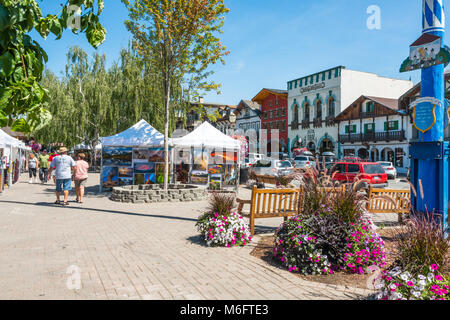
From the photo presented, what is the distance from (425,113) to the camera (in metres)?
6.23

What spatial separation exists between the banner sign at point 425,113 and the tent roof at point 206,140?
391 inches

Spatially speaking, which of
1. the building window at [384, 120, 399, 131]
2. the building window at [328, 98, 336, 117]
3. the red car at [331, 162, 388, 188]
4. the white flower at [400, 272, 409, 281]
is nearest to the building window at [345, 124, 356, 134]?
the building window at [328, 98, 336, 117]

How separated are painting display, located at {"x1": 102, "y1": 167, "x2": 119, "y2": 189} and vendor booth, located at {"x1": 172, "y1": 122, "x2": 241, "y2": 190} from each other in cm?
296

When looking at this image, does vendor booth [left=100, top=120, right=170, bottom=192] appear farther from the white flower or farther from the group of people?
the white flower

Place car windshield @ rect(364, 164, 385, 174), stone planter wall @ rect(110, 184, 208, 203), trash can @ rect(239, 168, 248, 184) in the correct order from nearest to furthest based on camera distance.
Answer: stone planter wall @ rect(110, 184, 208, 203) → car windshield @ rect(364, 164, 385, 174) → trash can @ rect(239, 168, 248, 184)

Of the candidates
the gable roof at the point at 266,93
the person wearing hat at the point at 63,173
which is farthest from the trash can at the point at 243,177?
the gable roof at the point at 266,93

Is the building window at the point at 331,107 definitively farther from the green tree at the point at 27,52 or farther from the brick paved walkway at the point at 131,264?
the green tree at the point at 27,52

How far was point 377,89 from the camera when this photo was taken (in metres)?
49.8

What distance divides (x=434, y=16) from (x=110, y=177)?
1381cm

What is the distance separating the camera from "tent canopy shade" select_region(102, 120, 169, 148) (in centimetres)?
1532

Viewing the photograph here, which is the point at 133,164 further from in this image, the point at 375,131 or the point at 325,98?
the point at 325,98

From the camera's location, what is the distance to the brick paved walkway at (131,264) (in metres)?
4.09
